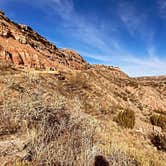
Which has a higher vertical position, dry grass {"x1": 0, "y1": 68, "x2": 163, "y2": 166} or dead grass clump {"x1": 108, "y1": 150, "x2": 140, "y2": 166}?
dry grass {"x1": 0, "y1": 68, "x2": 163, "y2": 166}

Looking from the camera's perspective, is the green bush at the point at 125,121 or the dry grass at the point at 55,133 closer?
the dry grass at the point at 55,133

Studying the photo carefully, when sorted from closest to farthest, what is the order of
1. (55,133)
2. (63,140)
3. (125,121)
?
(63,140) → (55,133) → (125,121)

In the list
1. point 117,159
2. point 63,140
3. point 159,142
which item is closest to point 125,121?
point 159,142

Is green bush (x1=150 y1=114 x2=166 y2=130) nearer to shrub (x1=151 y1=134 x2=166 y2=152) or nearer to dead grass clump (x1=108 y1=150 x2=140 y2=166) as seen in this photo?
shrub (x1=151 y1=134 x2=166 y2=152)

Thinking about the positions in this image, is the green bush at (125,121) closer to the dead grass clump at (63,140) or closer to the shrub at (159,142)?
the shrub at (159,142)

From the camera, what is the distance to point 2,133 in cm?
660

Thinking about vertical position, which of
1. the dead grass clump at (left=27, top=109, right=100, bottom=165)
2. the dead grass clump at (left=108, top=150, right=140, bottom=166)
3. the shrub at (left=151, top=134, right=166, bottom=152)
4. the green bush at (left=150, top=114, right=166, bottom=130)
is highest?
the dead grass clump at (left=27, top=109, right=100, bottom=165)

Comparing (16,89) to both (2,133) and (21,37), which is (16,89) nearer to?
(2,133)

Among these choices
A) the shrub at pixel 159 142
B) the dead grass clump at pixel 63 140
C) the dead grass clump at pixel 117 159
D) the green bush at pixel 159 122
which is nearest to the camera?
the dead grass clump at pixel 63 140

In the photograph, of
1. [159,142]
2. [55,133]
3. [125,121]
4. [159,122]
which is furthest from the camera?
[159,122]

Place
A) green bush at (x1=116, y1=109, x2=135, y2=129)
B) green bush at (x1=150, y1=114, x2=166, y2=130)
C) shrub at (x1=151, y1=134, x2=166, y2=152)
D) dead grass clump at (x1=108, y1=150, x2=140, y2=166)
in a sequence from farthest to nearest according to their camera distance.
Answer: green bush at (x1=150, y1=114, x2=166, y2=130)
green bush at (x1=116, y1=109, x2=135, y2=129)
shrub at (x1=151, y1=134, x2=166, y2=152)
dead grass clump at (x1=108, y1=150, x2=140, y2=166)

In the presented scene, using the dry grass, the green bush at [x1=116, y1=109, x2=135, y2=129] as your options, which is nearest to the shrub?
the green bush at [x1=116, y1=109, x2=135, y2=129]

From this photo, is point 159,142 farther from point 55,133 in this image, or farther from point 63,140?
point 63,140

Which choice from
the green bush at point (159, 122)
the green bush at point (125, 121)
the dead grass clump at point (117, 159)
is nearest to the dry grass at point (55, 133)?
the dead grass clump at point (117, 159)
